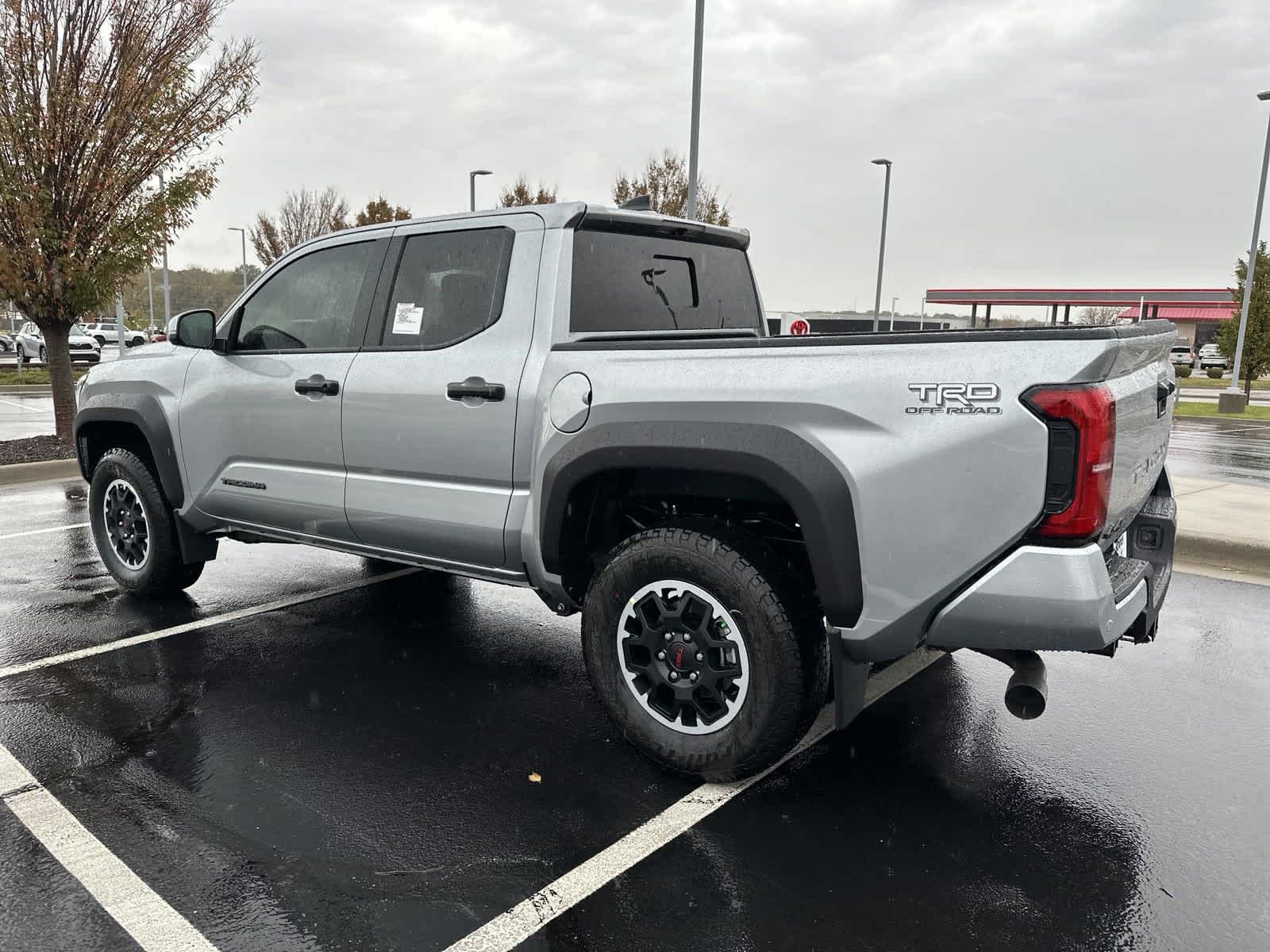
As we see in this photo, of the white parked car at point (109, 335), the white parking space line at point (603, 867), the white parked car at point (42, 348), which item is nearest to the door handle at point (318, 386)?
the white parking space line at point (603, 867)

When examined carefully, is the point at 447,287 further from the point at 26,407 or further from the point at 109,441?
the point at 26,407

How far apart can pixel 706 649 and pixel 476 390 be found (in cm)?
131

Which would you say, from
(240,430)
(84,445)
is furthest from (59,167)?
(240,430)

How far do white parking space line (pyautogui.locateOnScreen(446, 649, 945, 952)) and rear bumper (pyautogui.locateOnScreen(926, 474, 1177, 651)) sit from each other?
92cm

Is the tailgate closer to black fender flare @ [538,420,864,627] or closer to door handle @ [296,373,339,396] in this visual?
black fender flare @ [538,420,864,627]

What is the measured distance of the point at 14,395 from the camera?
20.4 m

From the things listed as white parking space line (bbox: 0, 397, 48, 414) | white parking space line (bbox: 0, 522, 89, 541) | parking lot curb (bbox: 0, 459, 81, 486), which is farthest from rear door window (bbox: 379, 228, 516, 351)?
white parking space line (bbox: 0, 397, 48, 414)

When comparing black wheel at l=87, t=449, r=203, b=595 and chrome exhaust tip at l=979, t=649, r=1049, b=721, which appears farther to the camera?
black wheel at l=87, t=449, r=203, b=595

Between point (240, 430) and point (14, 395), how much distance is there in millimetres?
19419

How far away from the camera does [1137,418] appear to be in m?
2.82

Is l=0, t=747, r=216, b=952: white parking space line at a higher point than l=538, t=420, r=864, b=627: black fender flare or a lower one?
lower

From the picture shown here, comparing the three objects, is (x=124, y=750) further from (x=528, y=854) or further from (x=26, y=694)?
(x=528, y=854)

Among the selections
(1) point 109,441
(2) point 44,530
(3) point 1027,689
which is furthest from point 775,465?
(2) point 44,530

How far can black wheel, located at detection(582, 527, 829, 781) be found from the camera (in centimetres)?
301
